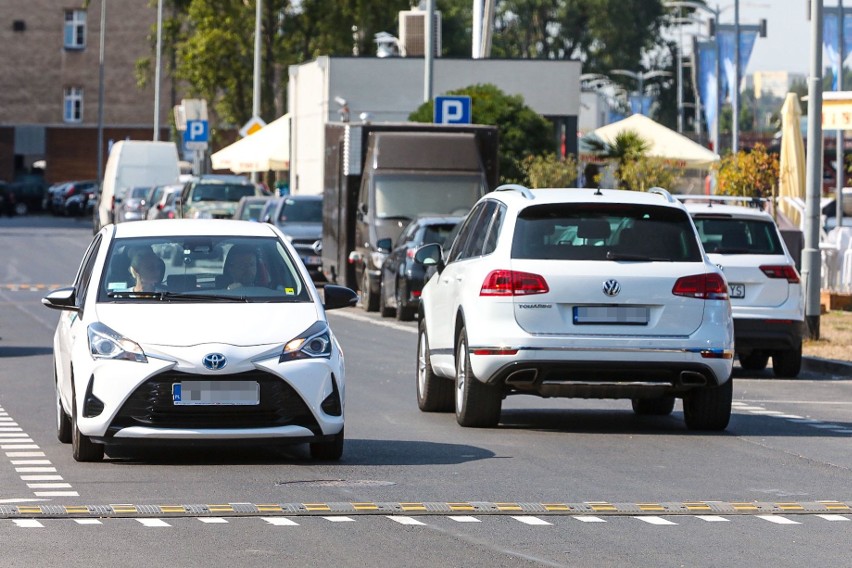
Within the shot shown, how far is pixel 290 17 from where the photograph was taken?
7131cm

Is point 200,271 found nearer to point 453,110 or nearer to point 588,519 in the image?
point 588,519

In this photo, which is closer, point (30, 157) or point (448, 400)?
point (448, 400)

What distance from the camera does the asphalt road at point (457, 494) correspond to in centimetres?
861

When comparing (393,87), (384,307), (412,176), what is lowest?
(384,307)

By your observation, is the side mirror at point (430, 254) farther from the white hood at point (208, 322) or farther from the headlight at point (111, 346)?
the headlight at point (111, 346)

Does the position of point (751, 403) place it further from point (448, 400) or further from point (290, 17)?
point (290, 17)

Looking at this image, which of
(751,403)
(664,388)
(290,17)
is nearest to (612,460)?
(664,388)

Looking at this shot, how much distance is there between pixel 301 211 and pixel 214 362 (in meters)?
24.7

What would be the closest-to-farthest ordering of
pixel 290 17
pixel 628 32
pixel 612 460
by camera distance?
1. pixel 612 460
2. pixel 290 17
3. pixel 628 32

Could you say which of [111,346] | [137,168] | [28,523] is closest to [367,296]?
[111,346]

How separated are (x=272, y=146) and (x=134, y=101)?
150 feet

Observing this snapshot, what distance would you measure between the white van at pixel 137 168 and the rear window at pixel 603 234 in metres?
42.4

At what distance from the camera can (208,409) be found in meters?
11.2

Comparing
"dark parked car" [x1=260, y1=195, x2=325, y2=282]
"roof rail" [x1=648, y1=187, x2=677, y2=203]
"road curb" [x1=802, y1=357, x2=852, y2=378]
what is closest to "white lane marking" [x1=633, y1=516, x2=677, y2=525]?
"roof rail" [x1=648, y1=187, x2=677, y2=203]
